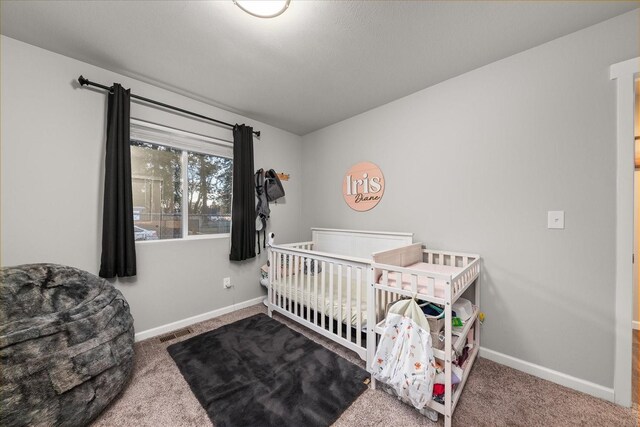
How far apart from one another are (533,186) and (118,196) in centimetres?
317

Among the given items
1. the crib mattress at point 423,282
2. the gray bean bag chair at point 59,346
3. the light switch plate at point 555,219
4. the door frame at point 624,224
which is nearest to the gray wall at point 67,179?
the gray bean bag chair at point 59,346

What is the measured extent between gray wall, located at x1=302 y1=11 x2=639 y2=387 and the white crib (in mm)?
198

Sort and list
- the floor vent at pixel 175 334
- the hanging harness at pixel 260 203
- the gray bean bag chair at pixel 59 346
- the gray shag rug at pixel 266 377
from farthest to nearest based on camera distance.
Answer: the hanging harness at pixel 260 203 < the floor vent at pixel 175 334 < the gray shag rug at pixel 266 377 < the gray bean bag chair at pixel 59 346

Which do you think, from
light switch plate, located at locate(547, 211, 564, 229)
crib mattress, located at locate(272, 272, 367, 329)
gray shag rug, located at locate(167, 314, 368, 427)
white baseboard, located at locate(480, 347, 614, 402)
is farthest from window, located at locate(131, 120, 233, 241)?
light switch plate, located at locate(547, 211, 564, 229)

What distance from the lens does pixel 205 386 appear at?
154cm

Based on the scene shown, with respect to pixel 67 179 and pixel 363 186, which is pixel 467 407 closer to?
pixel 363 186

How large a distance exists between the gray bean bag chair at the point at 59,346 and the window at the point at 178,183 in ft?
2.17

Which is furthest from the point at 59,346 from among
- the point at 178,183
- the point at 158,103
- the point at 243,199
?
the point at 158,103

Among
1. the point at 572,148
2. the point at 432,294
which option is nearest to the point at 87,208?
the point at 432,294

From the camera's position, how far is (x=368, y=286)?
1635 mm

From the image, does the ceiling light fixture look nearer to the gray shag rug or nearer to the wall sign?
the wall sign

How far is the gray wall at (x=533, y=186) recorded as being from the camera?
1465mm

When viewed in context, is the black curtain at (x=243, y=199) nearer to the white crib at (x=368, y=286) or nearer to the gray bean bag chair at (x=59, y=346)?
the white crib at (x=368, y=286)

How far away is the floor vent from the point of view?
2118mm
